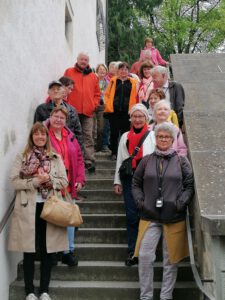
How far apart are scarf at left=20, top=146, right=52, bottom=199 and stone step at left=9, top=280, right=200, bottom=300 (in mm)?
990

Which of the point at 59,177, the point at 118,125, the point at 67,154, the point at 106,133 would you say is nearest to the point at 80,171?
the point at 67,154

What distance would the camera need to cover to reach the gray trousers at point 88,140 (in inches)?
291

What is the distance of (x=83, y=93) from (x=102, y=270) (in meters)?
3.04

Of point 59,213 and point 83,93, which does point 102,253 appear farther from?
point 83,93

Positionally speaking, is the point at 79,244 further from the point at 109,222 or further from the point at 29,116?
the point at 29,116

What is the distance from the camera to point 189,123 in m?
5.84

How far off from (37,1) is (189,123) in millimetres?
2705

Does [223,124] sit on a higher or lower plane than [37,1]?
lower

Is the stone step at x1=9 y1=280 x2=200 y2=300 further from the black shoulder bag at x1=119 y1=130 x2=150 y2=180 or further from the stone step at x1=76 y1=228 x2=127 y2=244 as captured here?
the black shoulder bag at x1=119 y1=130 x2=150 y2=180

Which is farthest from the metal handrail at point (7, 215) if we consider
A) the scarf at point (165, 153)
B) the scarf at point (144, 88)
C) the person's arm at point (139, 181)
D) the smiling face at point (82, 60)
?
the smiling face at point (82, 60)

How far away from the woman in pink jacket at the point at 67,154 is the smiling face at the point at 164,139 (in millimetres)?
1164

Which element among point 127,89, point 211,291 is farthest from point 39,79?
point 211,291

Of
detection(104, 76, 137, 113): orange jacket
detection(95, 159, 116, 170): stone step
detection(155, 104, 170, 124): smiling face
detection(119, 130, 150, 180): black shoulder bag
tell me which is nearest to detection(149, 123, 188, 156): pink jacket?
detection(155, 104, 170, 124): smiling face

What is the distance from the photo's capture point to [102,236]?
19.5ft
